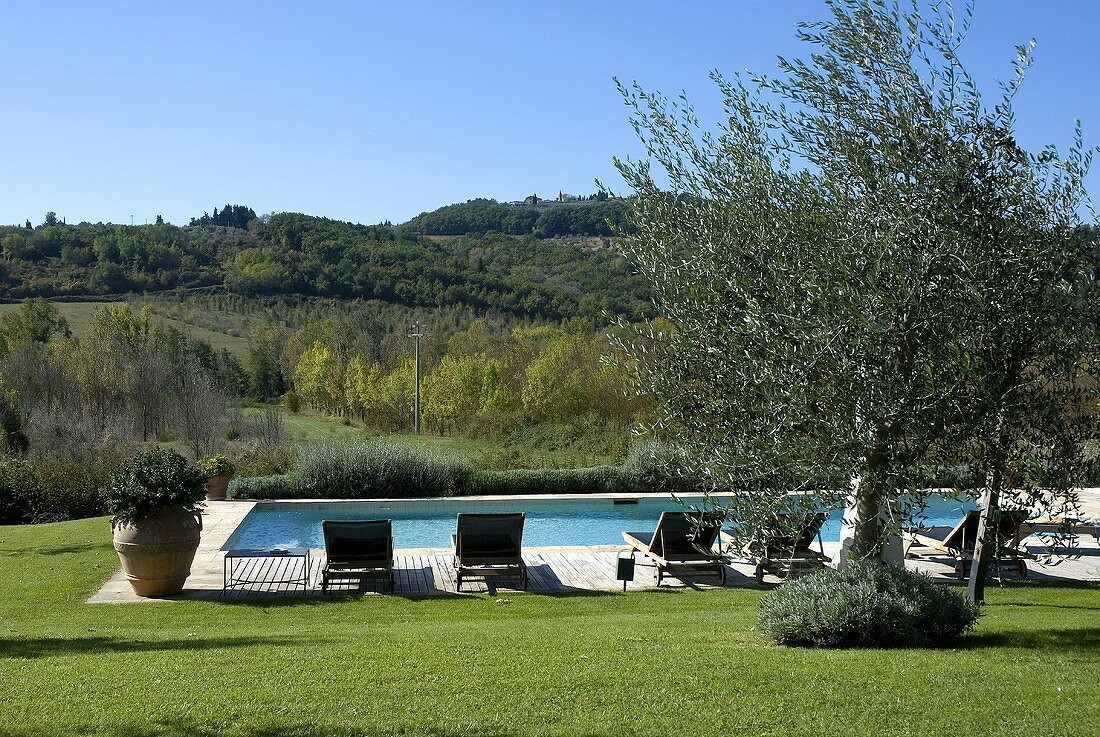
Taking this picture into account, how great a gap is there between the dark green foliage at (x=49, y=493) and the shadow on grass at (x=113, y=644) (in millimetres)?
9051

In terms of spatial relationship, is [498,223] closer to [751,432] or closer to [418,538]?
[418,538]

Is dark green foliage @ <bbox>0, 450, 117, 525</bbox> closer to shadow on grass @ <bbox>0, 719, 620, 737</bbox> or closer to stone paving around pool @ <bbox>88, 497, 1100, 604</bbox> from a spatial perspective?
stone paving around pool @ <bbox>88, 497, 1100, 604</bbox>

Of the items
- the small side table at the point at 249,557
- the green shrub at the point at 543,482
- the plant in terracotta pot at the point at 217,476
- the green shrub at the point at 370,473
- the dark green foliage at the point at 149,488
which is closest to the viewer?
the dark green foliage at the point at 149,488

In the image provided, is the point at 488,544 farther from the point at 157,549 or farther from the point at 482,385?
the point at 482,385

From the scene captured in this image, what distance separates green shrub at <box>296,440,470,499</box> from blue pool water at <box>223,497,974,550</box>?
777 millimetres

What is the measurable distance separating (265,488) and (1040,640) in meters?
13.6

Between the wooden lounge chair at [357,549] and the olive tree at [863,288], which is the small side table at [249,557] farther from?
the olive tree at [863,288]

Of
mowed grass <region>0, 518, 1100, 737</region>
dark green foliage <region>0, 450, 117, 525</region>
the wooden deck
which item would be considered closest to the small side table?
the wooden deck

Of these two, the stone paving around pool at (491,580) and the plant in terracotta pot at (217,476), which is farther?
the plant in terracotta pot at (217,476)

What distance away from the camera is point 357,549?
9.62 metres

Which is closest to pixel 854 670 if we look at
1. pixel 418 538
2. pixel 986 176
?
pixel 986 176

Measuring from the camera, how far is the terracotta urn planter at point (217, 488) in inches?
637

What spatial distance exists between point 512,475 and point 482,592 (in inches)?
338

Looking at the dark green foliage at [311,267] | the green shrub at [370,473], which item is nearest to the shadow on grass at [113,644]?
the green shrub at [370,473]
